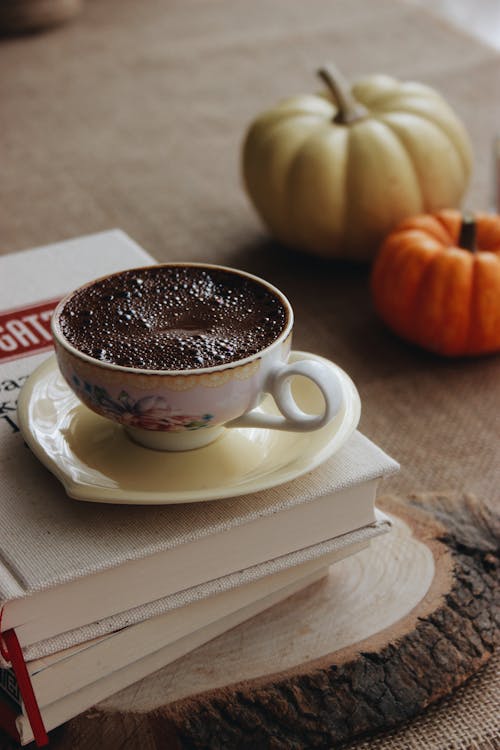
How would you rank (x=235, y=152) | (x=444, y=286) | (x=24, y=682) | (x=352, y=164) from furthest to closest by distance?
(x=235, y=152)
(x=352, y=164)
(x=444, y=286)
(x=24, y=682)

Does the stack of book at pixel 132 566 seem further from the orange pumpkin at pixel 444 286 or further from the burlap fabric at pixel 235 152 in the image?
the orange pumpkin at pixel 444 286

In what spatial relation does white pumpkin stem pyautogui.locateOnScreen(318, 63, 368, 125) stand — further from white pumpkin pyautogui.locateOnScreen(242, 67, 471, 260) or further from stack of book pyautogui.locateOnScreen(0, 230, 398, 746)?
stack of book pyautogui.locateOnScreen(0, 230, 398, 746)

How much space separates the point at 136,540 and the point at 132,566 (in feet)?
0.05

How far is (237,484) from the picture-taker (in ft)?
2.05

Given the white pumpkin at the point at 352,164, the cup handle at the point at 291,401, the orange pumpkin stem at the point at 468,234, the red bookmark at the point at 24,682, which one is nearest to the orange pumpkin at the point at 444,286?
the orange pumpkin stem at the point at 468,234

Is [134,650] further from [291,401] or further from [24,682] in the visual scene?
[291,401]

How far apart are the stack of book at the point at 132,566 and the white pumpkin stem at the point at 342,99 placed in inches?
30.1

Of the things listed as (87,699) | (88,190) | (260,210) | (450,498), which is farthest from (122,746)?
(88,190)

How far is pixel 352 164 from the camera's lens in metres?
1.31

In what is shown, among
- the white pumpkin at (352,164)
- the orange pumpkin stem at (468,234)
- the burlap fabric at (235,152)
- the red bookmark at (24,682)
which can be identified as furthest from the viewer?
the white pumpkin at (352,164)

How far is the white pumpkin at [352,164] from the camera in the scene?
1.31 metres

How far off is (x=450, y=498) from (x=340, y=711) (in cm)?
28

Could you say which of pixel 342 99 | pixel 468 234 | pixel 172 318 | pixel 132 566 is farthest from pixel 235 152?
pixel 132 566

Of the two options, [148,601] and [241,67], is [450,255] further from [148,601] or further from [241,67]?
[241,67]
